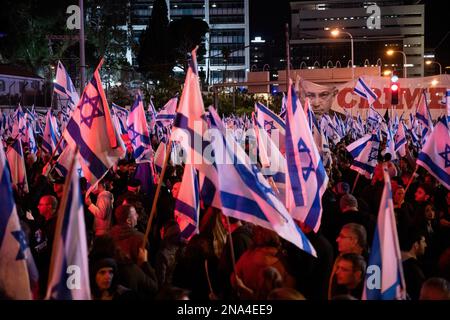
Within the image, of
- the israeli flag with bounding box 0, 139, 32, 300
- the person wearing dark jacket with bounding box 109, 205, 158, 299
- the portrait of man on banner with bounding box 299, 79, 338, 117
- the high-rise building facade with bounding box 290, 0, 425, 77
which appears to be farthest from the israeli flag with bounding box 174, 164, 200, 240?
the high-rise building facade with bounding box 290, 0, 425, 77

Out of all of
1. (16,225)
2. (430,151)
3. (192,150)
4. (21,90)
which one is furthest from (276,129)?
(21,90)

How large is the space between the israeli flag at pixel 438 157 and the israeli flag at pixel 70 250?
18.2 ft

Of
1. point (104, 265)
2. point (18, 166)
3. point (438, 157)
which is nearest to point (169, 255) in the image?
point (104, 265)

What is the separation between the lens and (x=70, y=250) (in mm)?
3830

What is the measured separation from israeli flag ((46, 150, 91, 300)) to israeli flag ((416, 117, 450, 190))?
554 cm

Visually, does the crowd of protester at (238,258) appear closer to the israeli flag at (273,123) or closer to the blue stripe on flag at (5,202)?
the blue stripe on flag at (5,202)

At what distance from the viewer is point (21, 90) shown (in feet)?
151

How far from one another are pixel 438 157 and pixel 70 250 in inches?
229

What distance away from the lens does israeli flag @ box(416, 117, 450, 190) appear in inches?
325

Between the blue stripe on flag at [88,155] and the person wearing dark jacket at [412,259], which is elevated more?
the blue stripe on flag at [88,155]

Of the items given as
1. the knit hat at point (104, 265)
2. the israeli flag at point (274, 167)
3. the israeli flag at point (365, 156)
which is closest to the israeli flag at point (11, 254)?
the knit hat at point (104, 265)

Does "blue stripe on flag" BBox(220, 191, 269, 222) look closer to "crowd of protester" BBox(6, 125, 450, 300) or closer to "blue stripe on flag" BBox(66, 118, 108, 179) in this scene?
"crowd of protester" BBox(6, 125, 450, 300)

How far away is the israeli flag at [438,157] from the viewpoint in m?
8.27
